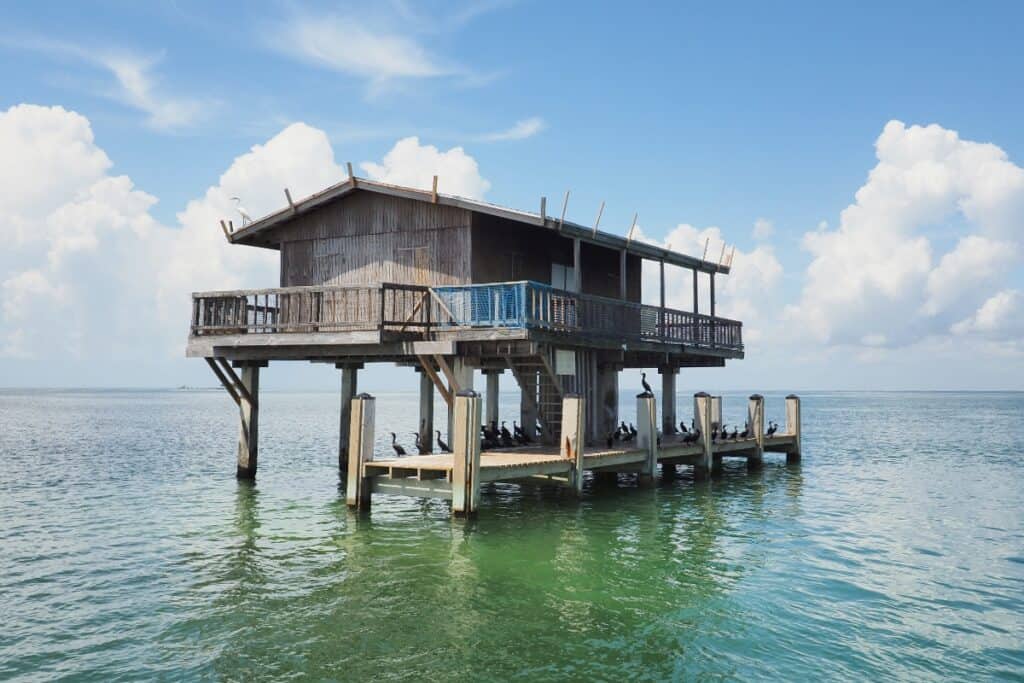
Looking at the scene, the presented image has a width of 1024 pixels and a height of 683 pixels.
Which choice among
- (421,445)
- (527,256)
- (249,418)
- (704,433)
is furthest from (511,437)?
(249,418)

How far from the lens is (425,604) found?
39.8ft

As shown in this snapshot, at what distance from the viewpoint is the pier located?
18.8 meters

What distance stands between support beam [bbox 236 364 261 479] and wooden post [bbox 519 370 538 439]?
26.9 feet

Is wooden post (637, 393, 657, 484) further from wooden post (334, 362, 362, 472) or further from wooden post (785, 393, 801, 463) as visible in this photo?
wooden post (785, 393, 801, 463)

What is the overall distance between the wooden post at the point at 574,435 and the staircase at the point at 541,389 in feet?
5.01

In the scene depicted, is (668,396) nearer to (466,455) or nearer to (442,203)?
(442,203)

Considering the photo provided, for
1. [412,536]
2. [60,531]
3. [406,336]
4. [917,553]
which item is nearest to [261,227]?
[406,336]

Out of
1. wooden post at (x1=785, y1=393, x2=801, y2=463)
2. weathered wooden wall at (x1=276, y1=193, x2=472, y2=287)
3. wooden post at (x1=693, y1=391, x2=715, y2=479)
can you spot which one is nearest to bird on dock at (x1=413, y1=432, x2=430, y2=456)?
weathered wooden wall at (x1=276, y1=193, x2=472, y2=287)

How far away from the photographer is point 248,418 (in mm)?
25203

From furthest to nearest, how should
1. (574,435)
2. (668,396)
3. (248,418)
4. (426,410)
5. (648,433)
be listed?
→ (668,396) → (426,410) → (248,418) → (648,433) → (574,435)

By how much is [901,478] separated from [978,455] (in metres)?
14.4

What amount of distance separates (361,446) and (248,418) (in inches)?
340

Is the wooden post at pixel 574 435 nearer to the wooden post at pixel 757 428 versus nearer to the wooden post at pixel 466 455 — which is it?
the wooden post at pixel 466 455

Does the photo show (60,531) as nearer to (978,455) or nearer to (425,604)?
(425,604)
